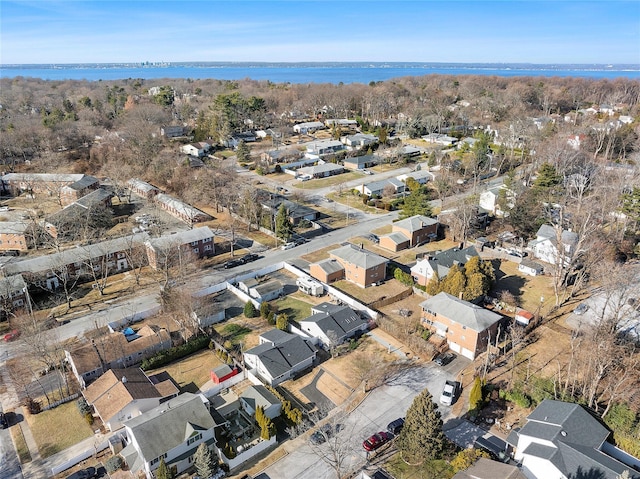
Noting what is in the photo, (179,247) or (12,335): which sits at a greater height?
(179,247)

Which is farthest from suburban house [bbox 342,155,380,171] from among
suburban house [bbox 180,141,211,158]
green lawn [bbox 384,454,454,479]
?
green lawn [bbox 384,454,454,479]

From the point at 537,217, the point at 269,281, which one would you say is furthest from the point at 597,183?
the point at 269,281

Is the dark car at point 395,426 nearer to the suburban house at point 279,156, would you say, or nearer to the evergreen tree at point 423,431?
the evergreen tree at point 423,431

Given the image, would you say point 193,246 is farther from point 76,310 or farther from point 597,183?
point 597,183

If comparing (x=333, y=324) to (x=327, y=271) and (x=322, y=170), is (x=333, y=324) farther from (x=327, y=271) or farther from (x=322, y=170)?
(x=322, y=170)

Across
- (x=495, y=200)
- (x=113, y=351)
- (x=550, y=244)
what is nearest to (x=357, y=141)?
(x=495, y=200)

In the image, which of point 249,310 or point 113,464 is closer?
point 113,464

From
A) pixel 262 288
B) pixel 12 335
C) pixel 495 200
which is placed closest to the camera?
pixel 12 335
